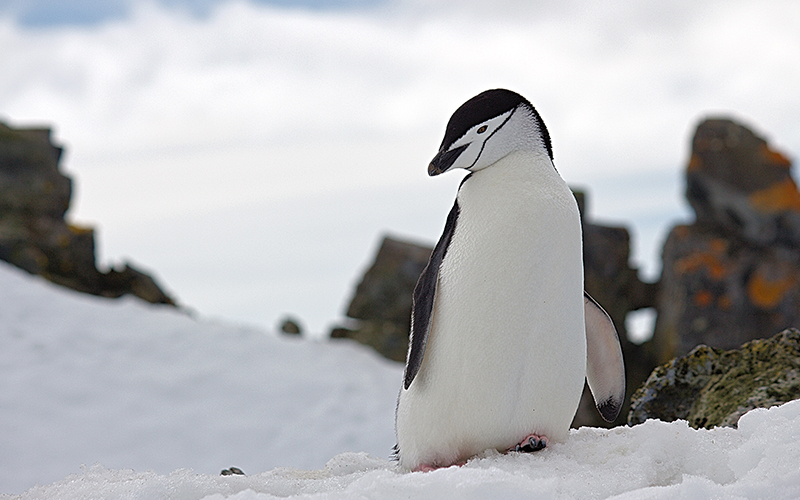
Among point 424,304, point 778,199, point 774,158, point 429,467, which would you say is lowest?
point 429,467

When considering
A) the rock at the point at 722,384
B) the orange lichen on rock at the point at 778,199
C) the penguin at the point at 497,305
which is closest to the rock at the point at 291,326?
the orange lichen on rock at the point at 778,199

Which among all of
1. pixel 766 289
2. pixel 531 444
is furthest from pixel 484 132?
pixel 766 289

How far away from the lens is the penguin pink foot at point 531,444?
2143 mm

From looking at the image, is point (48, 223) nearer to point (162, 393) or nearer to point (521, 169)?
point (162, 393)

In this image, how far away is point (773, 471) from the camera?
164 cm

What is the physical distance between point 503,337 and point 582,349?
1.01 ft

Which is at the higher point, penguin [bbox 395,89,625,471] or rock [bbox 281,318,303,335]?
penguin [bbox 395,89,625,471]

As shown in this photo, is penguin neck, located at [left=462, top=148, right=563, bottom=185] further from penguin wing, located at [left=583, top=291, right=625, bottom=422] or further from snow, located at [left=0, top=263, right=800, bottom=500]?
snow, located at [left=0, top=263, right=800, bottom=500]

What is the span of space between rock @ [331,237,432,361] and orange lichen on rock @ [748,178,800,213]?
14.7 ft

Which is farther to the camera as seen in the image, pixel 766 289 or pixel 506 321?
pixel 766 289

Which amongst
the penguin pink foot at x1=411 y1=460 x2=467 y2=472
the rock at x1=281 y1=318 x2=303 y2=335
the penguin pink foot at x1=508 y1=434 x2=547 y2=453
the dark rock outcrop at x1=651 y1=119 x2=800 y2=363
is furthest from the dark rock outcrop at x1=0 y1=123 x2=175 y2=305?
the penguin pink foot at x1=508 y1=434 x2=547 y2=453

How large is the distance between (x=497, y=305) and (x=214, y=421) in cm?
509

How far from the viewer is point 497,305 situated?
208cm

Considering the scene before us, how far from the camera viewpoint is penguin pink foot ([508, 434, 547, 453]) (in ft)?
7.03
